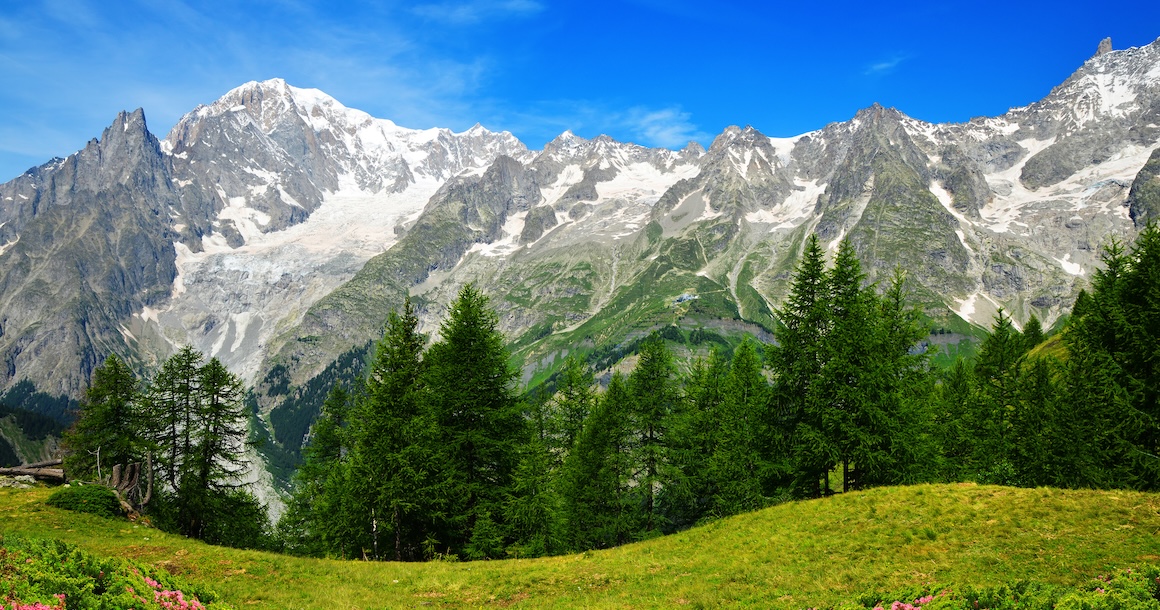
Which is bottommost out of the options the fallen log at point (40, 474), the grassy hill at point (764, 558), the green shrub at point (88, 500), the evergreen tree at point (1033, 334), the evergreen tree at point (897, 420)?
the grassy hill at point (764, 558)

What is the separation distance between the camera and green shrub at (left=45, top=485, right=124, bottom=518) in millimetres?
30359

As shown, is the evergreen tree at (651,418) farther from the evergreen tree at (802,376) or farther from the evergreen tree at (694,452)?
the evergreen tree at (802,376)

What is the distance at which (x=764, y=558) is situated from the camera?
78.9 feet

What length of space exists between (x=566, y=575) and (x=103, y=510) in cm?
2407

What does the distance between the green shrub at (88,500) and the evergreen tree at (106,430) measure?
46.6ft

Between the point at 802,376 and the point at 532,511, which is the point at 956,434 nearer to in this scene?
the point at 802,376

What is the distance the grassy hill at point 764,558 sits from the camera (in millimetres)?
19312

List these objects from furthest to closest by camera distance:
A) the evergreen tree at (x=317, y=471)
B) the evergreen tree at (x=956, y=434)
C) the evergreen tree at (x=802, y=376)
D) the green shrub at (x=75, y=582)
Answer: the evergreen tree at (x=317, y=471) < the evergreen tree at (x=956, y=434) < the evergreen tree at (x=802, y=376) < the green shrub at (x=75, y=582)

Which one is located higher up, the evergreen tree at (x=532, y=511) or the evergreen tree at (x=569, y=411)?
the evergreen tree at (x=569, y=411)

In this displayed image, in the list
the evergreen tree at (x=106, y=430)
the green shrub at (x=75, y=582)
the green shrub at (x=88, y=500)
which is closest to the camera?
the green shrub at (x=75, y=582)

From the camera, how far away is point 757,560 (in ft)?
78.7

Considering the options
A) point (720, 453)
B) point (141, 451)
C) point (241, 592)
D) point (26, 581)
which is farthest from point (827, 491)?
point (141, 451)

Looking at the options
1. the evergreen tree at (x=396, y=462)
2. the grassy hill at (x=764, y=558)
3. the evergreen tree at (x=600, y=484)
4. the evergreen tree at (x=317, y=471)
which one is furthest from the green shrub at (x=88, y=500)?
the evergreen tree at (x=600, y=484)

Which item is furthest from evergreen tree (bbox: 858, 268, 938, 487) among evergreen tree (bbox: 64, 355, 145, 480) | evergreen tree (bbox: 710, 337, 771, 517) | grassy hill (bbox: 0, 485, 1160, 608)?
evergreen tree (bbox: 64, 355, 145, 480)
